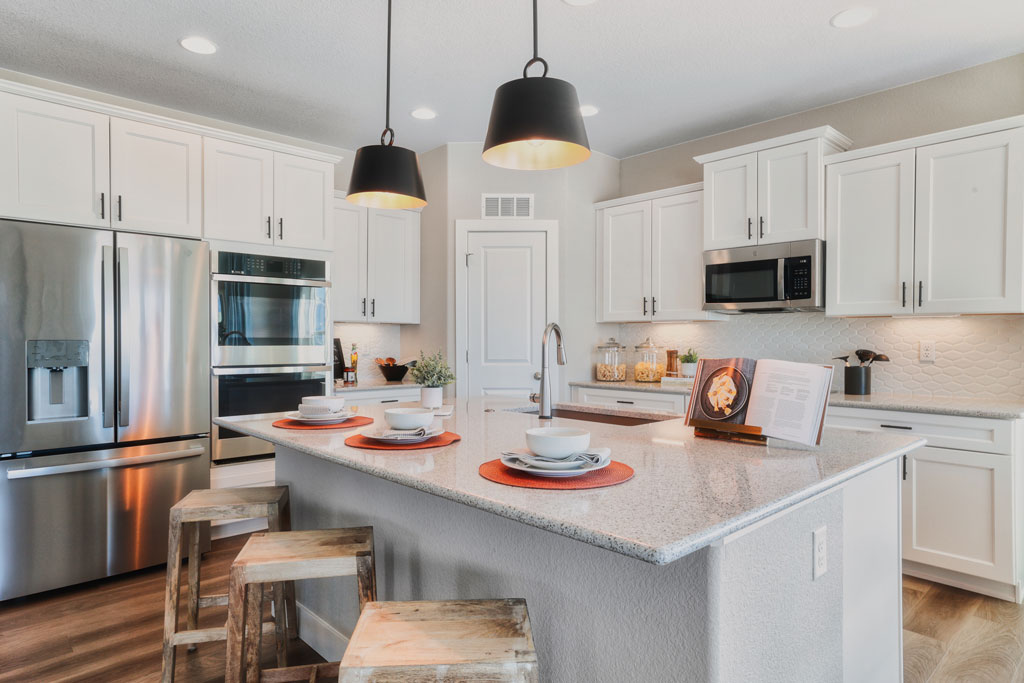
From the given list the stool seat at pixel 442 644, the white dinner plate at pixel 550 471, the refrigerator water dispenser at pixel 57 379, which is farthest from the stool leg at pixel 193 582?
the white dinner plate at pixel 550 471

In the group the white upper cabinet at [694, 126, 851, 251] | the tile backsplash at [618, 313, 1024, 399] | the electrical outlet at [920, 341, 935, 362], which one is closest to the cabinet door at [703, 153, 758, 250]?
the white upper cabinet at [694, 126, 851, 251]

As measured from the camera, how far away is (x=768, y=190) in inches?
146

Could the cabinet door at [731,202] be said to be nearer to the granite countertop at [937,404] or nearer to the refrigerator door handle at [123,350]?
the granite countertop at [937,404]

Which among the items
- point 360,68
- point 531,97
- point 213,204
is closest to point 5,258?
point 213,204

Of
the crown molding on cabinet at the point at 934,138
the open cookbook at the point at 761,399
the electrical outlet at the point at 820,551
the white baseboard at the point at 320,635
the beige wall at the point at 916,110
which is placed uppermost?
the beige wall at the point at 916,110

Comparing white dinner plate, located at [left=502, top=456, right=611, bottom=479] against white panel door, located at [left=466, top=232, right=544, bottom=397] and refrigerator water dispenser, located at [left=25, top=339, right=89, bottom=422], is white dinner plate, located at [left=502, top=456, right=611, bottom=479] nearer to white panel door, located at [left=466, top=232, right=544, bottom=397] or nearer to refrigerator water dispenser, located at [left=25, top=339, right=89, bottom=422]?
refrigerator water dispenser, located at [left=25, top=339, right=89, bottom=422]

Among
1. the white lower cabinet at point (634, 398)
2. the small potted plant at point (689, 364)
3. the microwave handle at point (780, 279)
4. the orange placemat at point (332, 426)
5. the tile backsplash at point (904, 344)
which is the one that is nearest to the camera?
the orange placemat at point (332, 426)

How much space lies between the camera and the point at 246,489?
2289mm

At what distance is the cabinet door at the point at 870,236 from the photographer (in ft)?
10.5

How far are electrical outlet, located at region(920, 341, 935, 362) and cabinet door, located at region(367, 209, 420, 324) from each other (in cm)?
345

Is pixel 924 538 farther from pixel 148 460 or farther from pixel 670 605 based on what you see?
pixel 148 460

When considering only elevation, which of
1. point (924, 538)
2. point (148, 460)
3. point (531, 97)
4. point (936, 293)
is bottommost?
point (924, 538)

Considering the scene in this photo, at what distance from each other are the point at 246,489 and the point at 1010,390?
3763mm

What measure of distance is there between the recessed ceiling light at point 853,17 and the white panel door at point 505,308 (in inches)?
90.0
